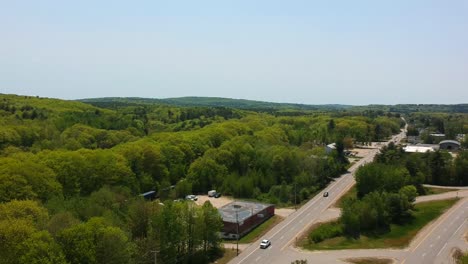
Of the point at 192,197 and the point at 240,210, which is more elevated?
the point at 240,210

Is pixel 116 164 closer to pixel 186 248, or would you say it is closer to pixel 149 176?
pixel 149 176

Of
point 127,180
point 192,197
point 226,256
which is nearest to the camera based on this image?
point 226,256

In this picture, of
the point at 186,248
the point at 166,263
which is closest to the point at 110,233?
the point at 166,263

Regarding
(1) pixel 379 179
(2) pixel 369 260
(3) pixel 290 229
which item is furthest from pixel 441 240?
(1) pixel 379 179

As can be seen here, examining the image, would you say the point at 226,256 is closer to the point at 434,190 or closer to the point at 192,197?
the point at 192,197

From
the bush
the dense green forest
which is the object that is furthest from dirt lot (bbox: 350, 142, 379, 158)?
the bush
